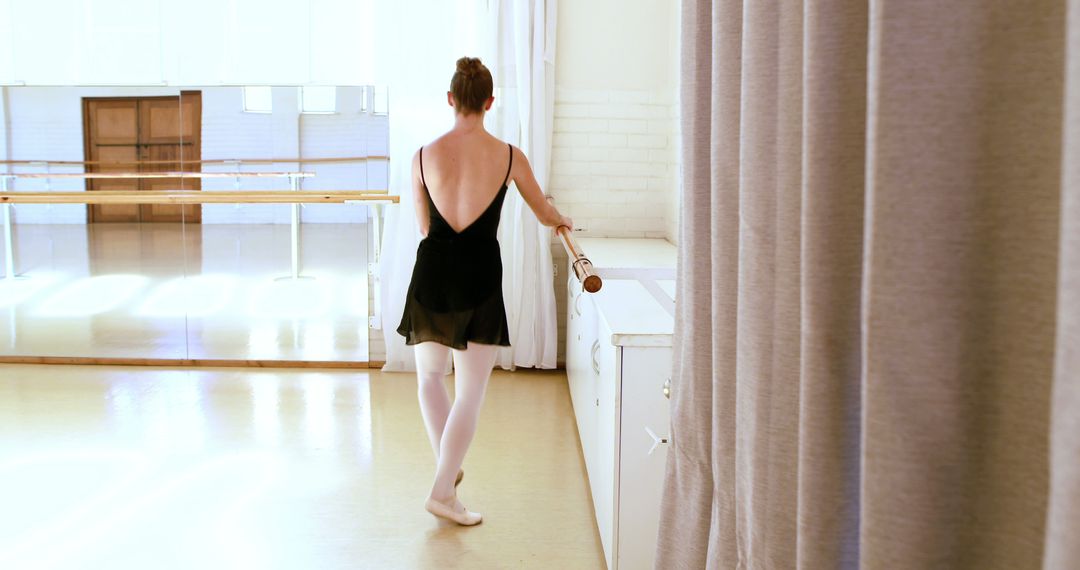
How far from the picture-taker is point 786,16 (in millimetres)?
960

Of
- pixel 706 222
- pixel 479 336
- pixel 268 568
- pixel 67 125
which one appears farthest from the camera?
pixel 67 125

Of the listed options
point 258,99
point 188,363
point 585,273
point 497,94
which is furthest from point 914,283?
point 188,363

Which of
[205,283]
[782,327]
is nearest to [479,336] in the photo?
[782,327]

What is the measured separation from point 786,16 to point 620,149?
4528 millimetres

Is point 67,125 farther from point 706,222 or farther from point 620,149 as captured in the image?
point 706,222

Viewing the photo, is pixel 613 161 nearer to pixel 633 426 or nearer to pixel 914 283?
pixel 633 426

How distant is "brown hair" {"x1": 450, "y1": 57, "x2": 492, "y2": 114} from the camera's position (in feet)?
10.6

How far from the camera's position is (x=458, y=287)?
3.23 meters

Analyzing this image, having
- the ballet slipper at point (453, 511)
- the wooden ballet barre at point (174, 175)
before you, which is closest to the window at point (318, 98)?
the wooden ballet barre at point (174, 175)

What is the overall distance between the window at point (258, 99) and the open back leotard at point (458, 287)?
9.15 ft

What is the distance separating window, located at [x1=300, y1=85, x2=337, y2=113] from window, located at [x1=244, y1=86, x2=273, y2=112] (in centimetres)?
19

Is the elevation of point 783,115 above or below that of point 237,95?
below

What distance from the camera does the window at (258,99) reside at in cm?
566

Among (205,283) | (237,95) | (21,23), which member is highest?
(21,23)
